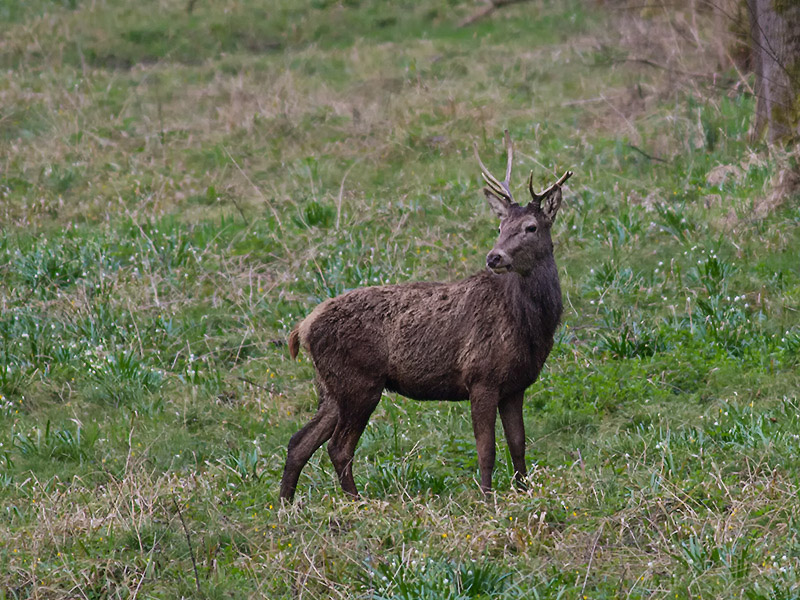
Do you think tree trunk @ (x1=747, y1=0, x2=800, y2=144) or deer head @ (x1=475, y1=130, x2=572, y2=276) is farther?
tree trunk @ (x1=747, y1=0, x2=800, y2=144)

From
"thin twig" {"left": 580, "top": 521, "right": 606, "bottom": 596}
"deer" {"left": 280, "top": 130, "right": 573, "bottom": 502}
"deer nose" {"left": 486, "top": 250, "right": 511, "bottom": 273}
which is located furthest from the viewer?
"deer" {"left": 280, "top": 130, "right": 573, "bottom": 502}

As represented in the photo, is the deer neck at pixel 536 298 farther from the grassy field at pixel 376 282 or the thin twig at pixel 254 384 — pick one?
the thin twig at pixel 254 384

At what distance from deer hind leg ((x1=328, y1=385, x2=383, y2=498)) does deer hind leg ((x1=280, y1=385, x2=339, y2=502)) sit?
0.28ft

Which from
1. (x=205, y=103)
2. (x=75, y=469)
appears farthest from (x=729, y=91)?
(x=75, y=469)

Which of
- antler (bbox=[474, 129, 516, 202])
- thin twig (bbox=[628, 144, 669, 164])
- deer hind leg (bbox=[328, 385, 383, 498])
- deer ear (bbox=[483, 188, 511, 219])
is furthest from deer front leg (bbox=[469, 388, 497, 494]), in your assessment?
thin twig (bbox=[628, 144, 669, 164])

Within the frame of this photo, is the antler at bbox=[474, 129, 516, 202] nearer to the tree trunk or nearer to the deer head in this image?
the deer head

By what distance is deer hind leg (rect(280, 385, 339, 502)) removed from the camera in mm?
6965

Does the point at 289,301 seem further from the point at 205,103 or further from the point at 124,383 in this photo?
the point at 205,103

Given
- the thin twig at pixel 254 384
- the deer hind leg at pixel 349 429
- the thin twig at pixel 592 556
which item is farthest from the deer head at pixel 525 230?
the thin twig at pixel 254 384

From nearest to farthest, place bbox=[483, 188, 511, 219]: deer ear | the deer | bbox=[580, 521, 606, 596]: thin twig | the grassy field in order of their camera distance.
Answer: bbox=[580, 521, 606, 596]: thin twig → the grassy field → the deer → bbox=[483, 188, 511, 219]: deer ear

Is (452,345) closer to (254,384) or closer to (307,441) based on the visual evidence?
(307,441)

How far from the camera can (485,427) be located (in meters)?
6.68

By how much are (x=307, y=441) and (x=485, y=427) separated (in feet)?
3.84

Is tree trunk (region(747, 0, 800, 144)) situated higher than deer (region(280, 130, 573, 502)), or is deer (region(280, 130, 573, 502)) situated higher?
tree trunk (region(747, 0, 800, 144))
